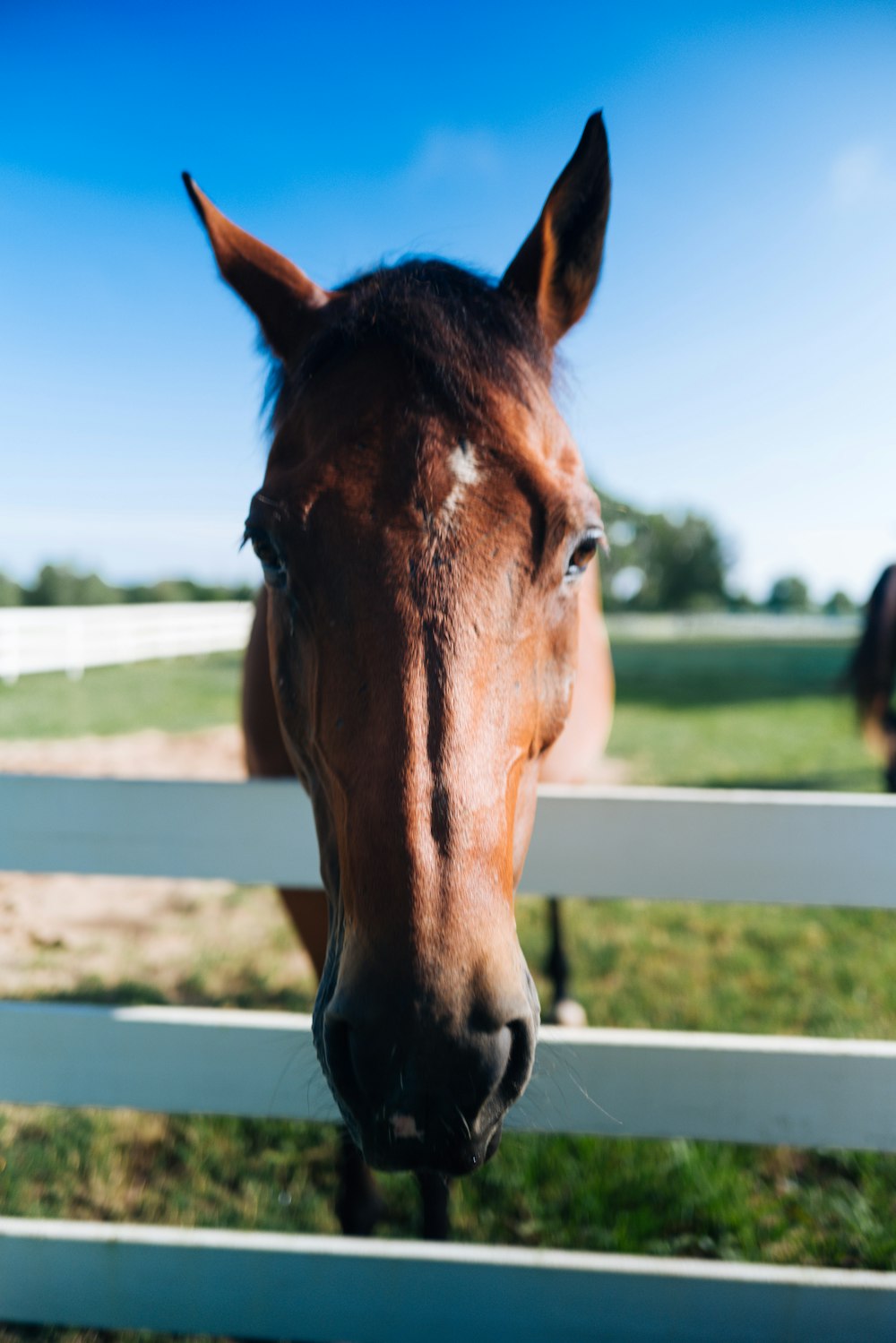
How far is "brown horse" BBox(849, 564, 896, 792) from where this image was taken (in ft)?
23.7

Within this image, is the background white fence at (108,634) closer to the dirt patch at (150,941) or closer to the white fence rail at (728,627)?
the dirt patch at (150,941)

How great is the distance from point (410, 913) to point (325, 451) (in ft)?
2.82

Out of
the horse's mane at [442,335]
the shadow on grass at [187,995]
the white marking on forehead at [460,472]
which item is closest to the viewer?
the white marking on forehead at [460,472]

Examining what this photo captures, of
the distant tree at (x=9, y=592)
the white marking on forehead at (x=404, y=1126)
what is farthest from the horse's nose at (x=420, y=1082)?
the distant tree at (x=9, y=592)

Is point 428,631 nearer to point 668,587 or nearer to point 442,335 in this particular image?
point 442,335

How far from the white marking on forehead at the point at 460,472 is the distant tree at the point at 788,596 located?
8209 centimetres

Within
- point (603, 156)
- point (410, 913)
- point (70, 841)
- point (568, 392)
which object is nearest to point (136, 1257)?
point (70, 841)

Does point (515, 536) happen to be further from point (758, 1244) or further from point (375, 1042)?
point (758, 1244)

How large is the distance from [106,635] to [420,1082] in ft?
64.4

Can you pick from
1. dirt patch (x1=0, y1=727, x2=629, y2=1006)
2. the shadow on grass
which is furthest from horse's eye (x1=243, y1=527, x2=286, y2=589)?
the shadow on grass

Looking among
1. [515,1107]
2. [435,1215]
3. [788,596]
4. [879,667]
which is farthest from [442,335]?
[788,596]

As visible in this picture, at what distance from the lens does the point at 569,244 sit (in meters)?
1.84

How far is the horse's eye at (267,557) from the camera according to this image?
4.99 feet

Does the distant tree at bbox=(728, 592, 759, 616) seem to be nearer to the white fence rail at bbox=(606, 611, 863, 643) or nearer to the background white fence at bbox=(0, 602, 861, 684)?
the white fence rail at bbox=(606, 611, 863, 643)
